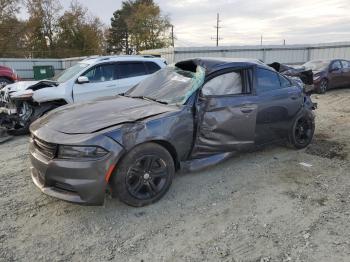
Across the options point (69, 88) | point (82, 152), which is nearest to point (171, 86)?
point (82, 152)

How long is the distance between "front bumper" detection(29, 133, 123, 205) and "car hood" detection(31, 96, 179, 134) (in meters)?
0.35

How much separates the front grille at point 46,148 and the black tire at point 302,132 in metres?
3.90

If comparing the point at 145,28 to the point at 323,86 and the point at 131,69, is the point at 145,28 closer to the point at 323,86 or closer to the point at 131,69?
the point at 323,86

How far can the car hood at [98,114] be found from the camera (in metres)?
3.69

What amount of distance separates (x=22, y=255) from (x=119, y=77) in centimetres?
589

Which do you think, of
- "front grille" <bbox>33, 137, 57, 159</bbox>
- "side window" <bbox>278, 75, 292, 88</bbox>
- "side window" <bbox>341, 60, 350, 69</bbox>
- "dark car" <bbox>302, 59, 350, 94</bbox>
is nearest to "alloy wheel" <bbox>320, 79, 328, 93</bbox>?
"dark car" <bbox>302, 59, 350, 94</bbox>

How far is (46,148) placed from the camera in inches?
142

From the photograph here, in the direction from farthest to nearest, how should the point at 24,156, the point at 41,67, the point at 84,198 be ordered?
the point at 41,67 → the point at 24,156 → the point at 84,198

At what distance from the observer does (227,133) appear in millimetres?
4637

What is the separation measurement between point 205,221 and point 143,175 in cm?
86

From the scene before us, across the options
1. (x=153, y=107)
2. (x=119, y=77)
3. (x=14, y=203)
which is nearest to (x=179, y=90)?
(x=153, y=107)

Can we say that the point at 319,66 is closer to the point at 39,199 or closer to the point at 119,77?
the point at 119,77

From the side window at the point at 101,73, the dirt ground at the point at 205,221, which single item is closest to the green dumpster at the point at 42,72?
the side window at the point at 101,73

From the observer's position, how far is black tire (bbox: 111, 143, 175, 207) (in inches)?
142
